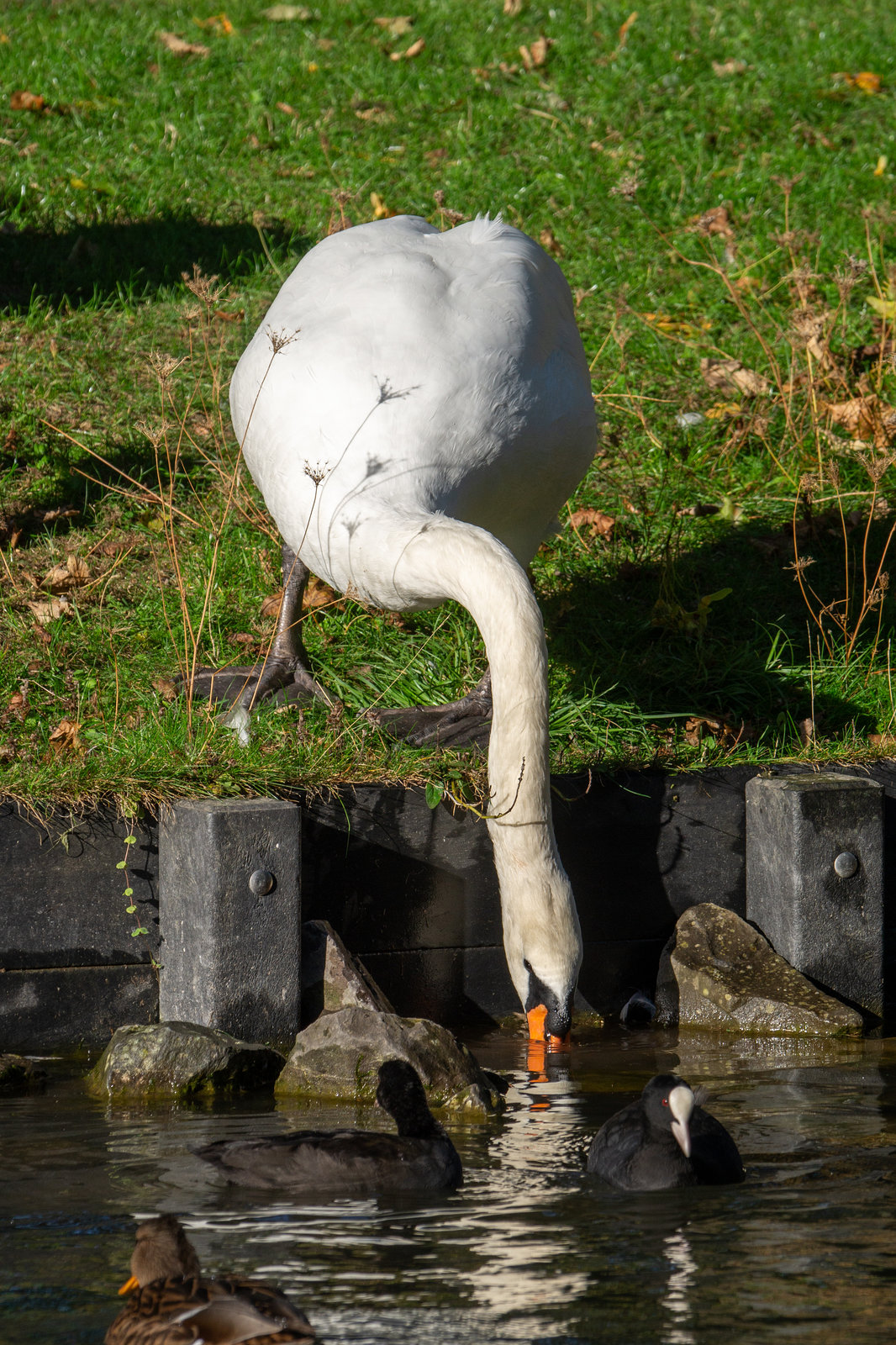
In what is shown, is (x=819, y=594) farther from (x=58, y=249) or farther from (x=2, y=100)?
(x=2, y=100)

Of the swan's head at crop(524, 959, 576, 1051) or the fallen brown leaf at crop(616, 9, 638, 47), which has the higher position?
the fallen brown leaf at crop(616, 9, 638, 47)

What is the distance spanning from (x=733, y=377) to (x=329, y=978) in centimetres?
552

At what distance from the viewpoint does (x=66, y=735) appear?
6707 millimetres

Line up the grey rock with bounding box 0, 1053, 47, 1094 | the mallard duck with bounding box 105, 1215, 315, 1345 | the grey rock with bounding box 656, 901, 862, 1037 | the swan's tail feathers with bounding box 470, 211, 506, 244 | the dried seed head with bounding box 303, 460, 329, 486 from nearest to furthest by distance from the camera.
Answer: the mallard duck with bounding box 105, 1215, 315, 1345 → the grey rock with bounding box 0, 1053, 47, 1094 → the dried seed head with bounding box 303, 460, 329, 486 → the grey rock with bounding box 656, 901, 862, 1037 → the swan's tail feathers with bounding box 470, 211, 506, 244

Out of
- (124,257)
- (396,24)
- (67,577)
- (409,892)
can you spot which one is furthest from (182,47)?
(409,892)

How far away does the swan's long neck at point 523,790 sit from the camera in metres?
5.10

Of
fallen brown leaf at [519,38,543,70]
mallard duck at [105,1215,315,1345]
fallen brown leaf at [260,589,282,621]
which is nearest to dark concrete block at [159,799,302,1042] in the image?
mallard duck at [105,1215,315,1345]

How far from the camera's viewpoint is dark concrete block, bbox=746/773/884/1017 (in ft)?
20.0

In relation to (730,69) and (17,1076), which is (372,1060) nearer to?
(17,1076)

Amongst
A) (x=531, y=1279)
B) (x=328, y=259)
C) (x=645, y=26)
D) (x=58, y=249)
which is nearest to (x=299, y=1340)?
(x=531, y=1279)

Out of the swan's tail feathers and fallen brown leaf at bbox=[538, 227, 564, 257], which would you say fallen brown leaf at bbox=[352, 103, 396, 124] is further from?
the swan's tail feathers

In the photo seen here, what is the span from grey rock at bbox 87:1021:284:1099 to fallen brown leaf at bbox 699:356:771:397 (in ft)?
19.2

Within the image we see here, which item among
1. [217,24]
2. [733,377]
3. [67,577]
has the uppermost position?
[217,24]

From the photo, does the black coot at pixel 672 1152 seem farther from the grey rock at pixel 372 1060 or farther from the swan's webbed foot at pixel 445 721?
the swan's webbed foot at pixel 445 721
